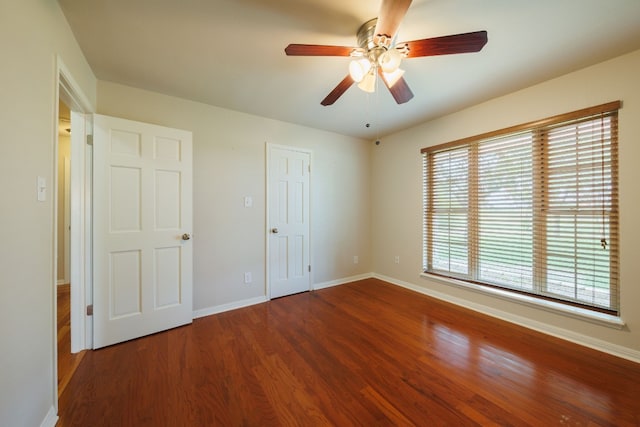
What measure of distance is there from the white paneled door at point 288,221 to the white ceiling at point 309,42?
0.86 meters

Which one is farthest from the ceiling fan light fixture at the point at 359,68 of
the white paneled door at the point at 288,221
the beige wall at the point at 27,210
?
the white paneled door at the point at 288,221

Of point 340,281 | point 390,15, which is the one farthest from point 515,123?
point 340,281

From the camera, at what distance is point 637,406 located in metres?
1.38

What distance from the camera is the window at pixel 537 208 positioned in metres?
1.96

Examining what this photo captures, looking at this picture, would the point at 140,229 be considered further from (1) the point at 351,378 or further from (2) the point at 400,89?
(2) the point at 400,89

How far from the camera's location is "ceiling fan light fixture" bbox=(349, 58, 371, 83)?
142 centimetres

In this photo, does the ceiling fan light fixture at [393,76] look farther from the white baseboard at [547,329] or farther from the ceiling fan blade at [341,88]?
the white baseboard at [547,329]

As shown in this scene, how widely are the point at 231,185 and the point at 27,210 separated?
1745 millimetres

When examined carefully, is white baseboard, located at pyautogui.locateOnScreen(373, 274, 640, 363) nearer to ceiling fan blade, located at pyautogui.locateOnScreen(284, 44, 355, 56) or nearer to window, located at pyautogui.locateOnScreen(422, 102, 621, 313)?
window, located at pyautogui.locateOnScreen(422, 102, 621, 313)

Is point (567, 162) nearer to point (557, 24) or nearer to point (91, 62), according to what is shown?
point (557, 24)

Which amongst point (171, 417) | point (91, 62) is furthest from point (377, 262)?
point (91, 62)

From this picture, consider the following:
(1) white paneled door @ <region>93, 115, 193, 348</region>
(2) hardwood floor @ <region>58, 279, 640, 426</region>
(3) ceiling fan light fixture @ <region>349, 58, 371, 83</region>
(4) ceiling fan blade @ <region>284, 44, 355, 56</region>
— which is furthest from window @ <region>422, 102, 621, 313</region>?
(1) white paneled door @ <region>93, 115, 193, 348</region>

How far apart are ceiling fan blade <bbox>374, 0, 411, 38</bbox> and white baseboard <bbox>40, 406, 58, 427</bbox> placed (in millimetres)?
2692

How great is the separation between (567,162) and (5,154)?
12.3 ft
